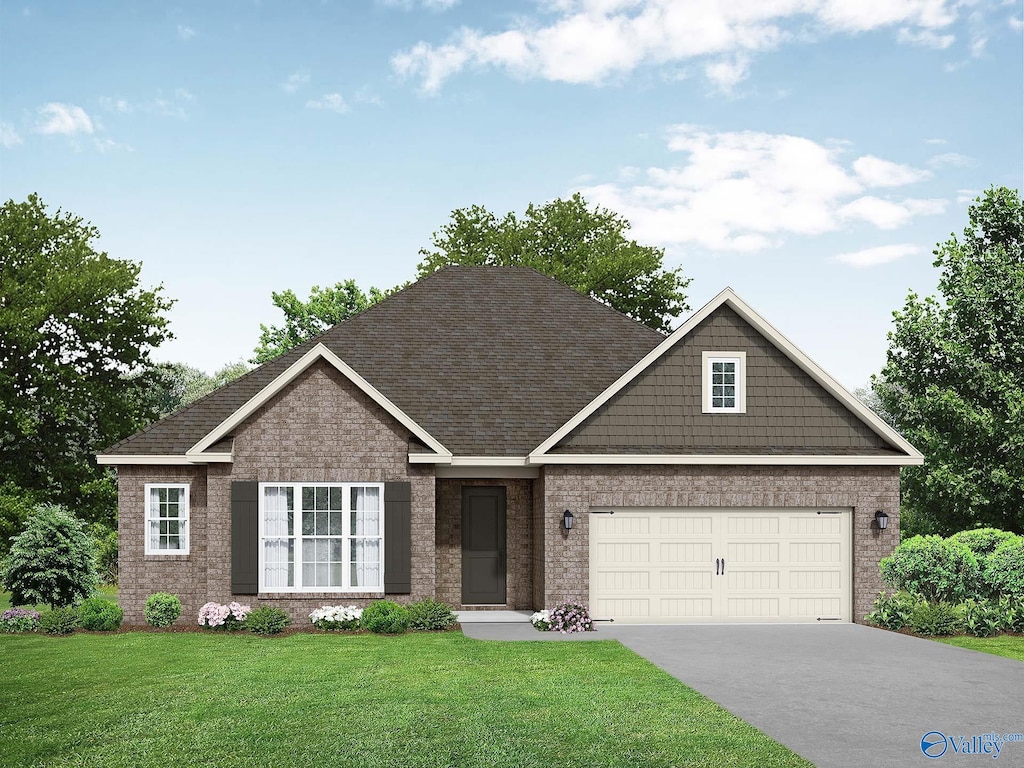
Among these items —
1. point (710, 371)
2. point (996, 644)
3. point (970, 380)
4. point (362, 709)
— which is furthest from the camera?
point (970, 380)

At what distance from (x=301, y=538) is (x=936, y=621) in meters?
11.1

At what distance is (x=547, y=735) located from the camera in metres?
10.1

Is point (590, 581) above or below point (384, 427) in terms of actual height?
below

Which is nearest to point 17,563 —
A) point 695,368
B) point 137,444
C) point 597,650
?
point 137,444

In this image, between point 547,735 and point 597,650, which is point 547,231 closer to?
point 597,650

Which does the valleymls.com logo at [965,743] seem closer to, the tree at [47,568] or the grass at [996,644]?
the grass at [996,644]

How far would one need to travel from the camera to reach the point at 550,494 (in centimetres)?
1922

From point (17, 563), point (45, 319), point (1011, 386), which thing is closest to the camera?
point (17, 563)

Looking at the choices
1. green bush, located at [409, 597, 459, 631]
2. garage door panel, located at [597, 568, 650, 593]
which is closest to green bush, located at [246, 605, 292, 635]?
green bush, located at [409, 597, 459, 631]

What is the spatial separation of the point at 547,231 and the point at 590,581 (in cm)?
2212

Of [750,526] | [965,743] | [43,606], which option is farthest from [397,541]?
[965,743]

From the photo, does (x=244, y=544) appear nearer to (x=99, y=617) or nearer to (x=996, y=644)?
(x=99, y=617)

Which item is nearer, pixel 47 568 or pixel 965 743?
pixel 965 743

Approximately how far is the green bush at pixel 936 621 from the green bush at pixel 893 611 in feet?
1.22
